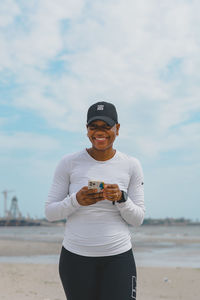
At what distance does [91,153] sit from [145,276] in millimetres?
8568

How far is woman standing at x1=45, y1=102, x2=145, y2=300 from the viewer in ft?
7.56

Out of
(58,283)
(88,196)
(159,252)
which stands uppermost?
(88,196)

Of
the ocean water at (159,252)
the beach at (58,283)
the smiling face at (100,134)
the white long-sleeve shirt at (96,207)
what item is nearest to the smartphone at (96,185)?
the white long-sleeve shirt at (96,207)

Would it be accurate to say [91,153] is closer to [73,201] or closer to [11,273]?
[73,201]

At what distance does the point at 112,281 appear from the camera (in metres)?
2.30

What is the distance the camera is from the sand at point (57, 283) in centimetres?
773

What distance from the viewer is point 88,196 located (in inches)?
88.4

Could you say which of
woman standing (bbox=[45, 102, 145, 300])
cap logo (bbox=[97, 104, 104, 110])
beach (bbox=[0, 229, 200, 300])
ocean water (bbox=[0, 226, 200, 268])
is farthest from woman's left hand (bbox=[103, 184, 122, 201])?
ocean water (bbox=[0, 226, 200, 268])

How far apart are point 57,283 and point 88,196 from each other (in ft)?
24.7

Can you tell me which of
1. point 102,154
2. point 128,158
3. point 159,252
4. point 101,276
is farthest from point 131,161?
point 159,252

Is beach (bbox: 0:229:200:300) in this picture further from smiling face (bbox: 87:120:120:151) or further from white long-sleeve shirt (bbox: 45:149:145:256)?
smiling face (bbox: 87:120:120:151)

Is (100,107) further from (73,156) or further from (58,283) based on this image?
(58,283)

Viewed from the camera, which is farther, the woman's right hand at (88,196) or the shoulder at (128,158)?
the shoulder at (128,158)

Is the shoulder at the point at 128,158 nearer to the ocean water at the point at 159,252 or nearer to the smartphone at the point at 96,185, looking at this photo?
the smartphone at the point at 96,185
